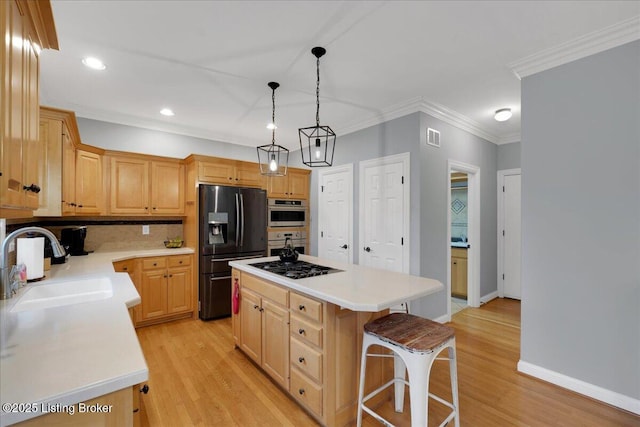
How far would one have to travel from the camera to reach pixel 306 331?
188cm

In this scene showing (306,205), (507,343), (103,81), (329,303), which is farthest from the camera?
(306,205)

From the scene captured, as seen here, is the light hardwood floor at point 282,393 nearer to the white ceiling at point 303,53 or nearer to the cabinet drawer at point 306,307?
the cabinet drawer at point 306,307

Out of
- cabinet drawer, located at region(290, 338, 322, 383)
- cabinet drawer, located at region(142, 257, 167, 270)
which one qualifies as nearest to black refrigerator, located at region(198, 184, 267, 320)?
cabinet drawer, located at region(142, 257, 167, 270)

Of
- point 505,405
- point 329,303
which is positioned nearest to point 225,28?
point 329,303

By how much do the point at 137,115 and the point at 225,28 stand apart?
243 centimetres

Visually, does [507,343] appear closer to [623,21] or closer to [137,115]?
[623,21]

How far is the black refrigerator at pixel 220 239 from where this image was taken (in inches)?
148

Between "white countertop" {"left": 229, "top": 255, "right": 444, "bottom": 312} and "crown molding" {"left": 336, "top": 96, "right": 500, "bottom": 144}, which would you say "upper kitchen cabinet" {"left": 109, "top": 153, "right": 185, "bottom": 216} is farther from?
"crown molding" {"left": 336, "top": 96, "right": 500, "bottom": 144}

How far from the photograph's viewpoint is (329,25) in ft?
6.61

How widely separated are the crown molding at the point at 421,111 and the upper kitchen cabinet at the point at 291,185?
1.06m

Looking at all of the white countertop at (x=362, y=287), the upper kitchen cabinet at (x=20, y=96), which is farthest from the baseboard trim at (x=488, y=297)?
the upper kitchen cabinet at (x=20, y=96)

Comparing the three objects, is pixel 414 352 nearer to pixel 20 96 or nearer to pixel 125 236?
pixel 20 96

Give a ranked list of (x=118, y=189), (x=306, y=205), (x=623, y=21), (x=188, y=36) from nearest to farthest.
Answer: (x=623, y=21), (x=188, y=36), (x=118, y=189), (x=306, y=205)

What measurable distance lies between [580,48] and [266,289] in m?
3.12
